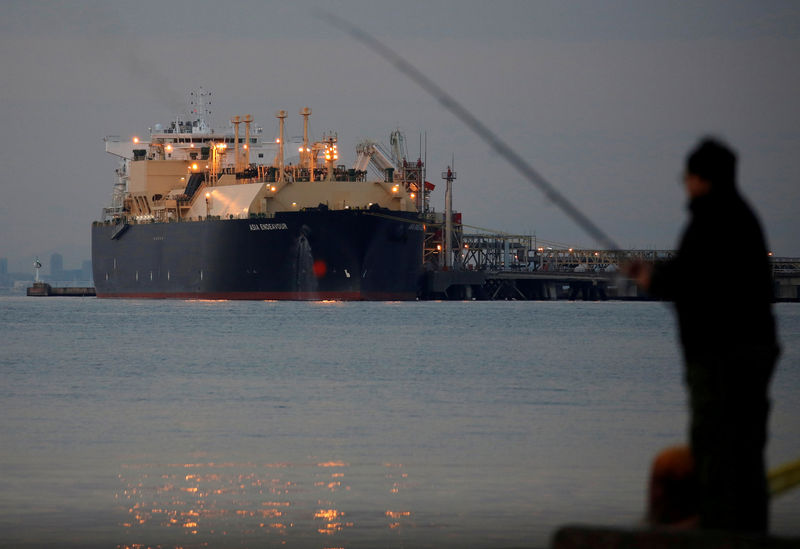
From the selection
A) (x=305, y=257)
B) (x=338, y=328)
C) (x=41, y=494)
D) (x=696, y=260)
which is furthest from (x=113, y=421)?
(x=305, y=257)

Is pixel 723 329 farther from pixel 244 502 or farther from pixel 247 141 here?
pixel 247 141

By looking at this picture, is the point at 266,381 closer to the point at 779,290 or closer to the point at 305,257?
the point at 305,257

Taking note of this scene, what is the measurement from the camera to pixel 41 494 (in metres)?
11.4

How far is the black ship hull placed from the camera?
6588 cm

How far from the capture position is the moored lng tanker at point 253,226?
218 feet

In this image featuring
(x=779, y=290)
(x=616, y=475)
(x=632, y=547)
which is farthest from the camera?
(x=779, y=290)

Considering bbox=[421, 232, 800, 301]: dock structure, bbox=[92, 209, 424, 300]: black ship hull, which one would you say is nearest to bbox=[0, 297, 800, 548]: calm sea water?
bbox=[92, 209, 424, 300]: black ship hull

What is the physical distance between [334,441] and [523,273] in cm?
9009

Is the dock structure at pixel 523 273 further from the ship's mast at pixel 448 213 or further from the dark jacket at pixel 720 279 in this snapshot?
the dark jacket at pixel 720 279

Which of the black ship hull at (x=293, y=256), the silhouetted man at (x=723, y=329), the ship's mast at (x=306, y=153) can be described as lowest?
the silhouetted man at (x=723, y=329)

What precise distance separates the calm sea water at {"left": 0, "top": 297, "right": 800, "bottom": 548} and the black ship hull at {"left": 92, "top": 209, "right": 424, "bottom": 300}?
29.0 metres

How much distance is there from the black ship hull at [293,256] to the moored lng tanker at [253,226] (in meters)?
0.05

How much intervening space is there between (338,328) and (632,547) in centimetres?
4343

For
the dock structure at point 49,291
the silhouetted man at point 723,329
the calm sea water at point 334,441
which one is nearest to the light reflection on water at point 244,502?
the calm sea water at point 334,441
